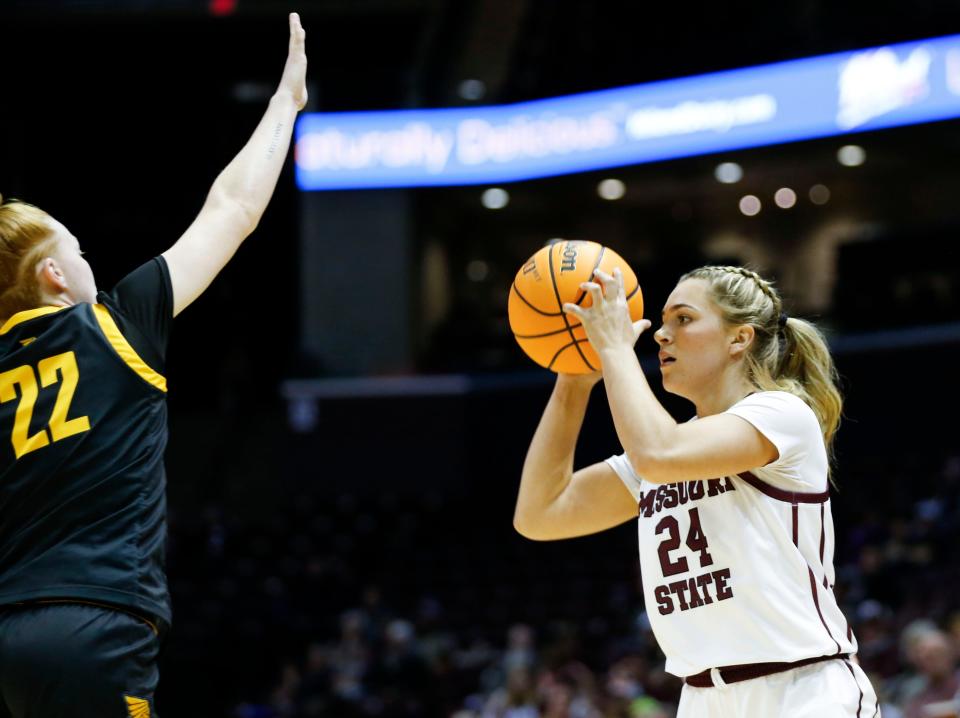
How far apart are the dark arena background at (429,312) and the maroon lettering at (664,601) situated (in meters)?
7.96

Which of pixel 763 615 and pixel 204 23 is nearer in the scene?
pixel 763 615

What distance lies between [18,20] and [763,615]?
18.5 metres

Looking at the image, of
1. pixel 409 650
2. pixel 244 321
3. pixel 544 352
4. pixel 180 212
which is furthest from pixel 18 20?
pixel 544 352

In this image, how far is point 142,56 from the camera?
20.1 metres

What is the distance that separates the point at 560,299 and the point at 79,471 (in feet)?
4.75

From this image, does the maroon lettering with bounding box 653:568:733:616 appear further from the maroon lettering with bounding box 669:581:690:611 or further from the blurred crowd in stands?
the blurred crowd in stands

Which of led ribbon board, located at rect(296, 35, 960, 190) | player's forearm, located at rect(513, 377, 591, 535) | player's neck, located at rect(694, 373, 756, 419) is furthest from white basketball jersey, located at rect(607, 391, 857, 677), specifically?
led ribbon board, located at rect(296, 35, 960, 190)

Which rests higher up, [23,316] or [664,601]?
[23,316]

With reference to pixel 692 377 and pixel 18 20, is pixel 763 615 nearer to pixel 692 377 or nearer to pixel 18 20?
pixel 692 377

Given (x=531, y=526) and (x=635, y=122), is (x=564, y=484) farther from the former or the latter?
(x=635, y=122)

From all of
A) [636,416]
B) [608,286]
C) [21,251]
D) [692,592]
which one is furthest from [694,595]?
[21,251]

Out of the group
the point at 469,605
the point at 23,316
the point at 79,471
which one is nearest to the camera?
the point at 79,471

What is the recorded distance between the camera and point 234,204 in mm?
2910

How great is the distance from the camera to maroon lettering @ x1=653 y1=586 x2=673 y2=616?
3.10 metres
